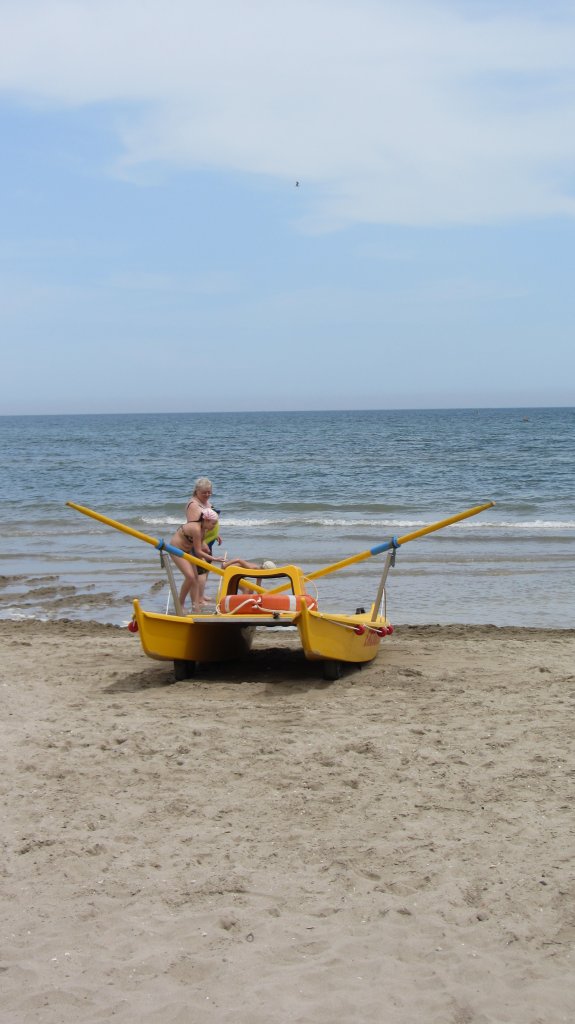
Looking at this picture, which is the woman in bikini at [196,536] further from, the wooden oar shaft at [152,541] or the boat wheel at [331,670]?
the boat wheel at [331,670]

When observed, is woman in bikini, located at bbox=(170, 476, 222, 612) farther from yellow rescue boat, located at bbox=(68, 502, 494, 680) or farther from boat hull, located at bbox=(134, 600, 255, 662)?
A: boat hull, located at bbox=(134, 600, 255, 662)

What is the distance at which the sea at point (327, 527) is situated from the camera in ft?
42.3

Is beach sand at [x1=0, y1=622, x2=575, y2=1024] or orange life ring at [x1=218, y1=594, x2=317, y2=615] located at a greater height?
orange life ring at [x1=218, y1=594, x2=317, y2=615]

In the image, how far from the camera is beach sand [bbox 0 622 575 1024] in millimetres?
3682

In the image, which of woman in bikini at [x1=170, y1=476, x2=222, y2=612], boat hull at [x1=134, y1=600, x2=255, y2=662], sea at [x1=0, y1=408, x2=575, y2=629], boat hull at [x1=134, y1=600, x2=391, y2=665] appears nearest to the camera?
boat hull at [x1=134, y1=600, x2=391, y2=665]

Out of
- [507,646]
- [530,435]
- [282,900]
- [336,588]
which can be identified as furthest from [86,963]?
[530,435]

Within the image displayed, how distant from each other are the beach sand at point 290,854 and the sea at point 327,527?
2.46 meters

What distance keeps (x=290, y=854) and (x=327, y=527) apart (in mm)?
16269

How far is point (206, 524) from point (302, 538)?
9.74m

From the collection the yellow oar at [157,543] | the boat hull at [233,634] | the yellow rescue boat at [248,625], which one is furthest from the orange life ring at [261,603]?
the yellow oar at [157,543]

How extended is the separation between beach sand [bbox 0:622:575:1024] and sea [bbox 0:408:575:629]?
2455 mm

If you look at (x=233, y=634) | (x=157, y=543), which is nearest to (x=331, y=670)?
(x=233, y=634)

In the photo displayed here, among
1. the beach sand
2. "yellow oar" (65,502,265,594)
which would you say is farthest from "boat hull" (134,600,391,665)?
"yellow oar" (65,502,265,594)

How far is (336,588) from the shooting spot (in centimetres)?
1372
